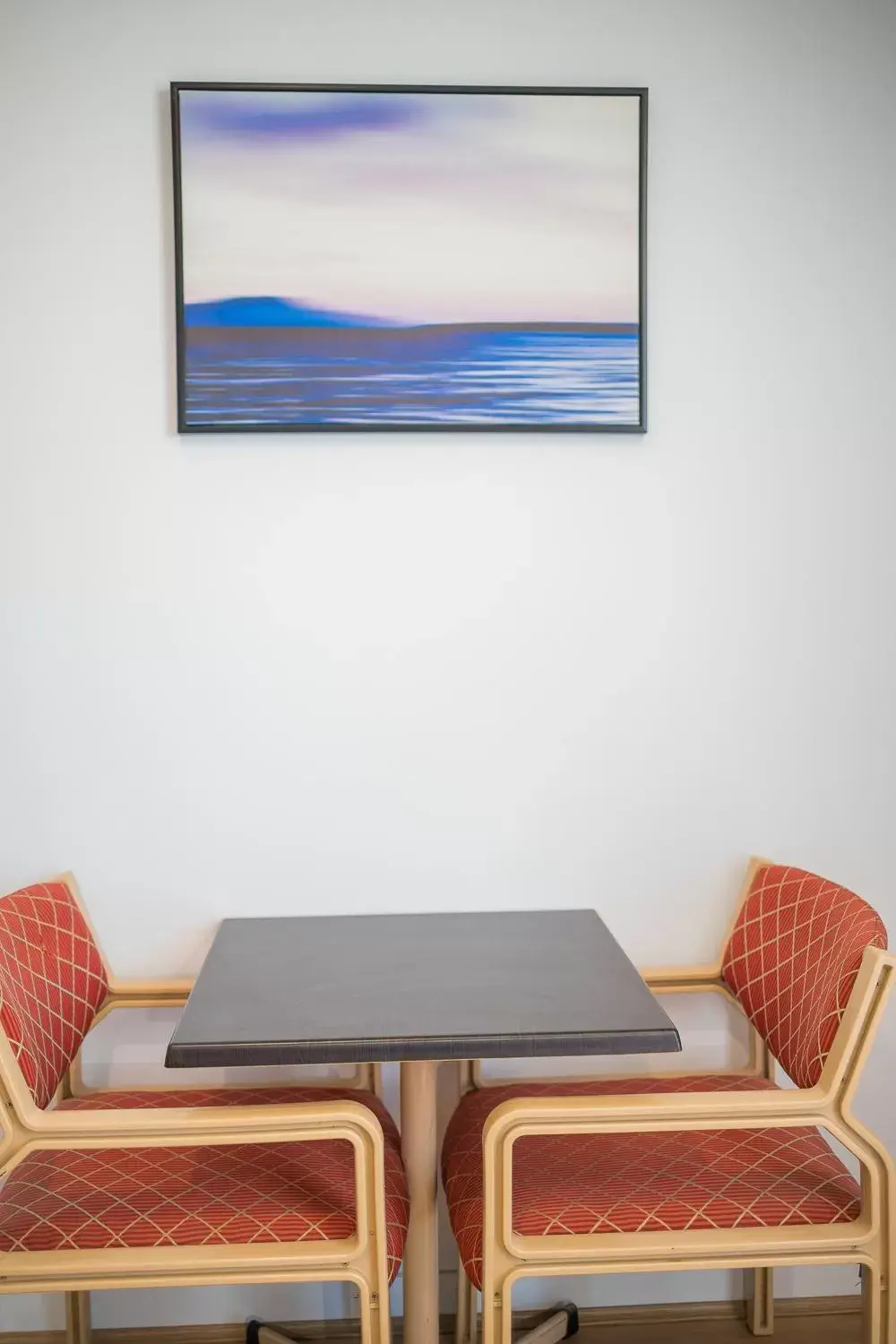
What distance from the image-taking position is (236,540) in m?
2.07

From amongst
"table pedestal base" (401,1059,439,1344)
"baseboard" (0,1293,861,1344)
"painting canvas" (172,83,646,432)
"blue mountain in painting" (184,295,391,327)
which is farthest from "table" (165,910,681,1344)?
"blue mountain in painting" (184,295,391,327)

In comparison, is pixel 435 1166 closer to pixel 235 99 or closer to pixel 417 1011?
pixel 417 1011

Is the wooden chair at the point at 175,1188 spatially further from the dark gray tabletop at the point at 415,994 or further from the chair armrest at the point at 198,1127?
the dark gray tabletop at the point at 415,994

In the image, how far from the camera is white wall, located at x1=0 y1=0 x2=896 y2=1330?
6.66 feet

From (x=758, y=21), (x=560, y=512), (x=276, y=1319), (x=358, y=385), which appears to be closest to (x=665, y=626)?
(x=560, y=512)

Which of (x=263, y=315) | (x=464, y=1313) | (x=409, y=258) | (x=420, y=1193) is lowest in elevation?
(x=464, y=1313)

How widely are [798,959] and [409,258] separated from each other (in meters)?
1.56

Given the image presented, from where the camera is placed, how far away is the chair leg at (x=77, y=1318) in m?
1.98

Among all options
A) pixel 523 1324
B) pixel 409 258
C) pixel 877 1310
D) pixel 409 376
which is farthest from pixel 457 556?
pixel 523 1324

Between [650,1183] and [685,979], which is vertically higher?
[685,979]

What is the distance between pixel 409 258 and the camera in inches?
80.2

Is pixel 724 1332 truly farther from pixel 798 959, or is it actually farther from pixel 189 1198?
pixel 189 1198

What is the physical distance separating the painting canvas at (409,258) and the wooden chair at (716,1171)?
3.82 feet

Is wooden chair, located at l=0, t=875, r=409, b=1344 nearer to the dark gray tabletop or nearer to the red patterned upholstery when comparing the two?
the red patterned upholstery
